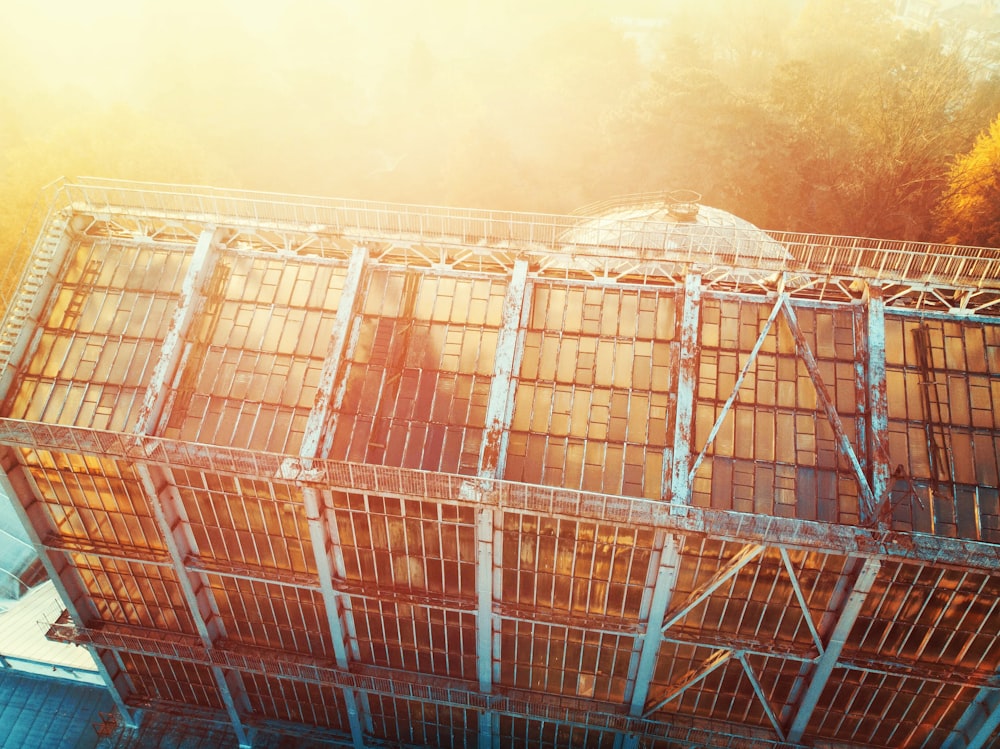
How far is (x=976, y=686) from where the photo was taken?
21062 mm

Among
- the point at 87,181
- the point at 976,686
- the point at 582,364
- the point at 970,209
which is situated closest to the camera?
the point at 976,686

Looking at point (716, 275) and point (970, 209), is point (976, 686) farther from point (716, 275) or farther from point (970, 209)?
point (970, 209)

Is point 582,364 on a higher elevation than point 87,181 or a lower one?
lower

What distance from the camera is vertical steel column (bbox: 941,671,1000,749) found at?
2164 centimetres

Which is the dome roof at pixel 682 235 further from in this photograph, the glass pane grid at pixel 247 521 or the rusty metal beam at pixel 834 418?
the glass pane grid at pixel 247 521

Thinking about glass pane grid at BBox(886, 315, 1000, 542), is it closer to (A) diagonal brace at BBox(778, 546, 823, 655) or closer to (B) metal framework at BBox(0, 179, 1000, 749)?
(B) metal framework at BBox(0, 179, 1000, 749)

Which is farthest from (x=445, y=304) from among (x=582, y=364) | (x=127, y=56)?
(x=127, y=56)

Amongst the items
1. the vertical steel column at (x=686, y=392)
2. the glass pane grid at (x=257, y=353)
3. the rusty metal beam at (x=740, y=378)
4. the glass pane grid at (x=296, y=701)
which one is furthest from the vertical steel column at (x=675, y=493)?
the glass pane grid at (x=296, y=701)

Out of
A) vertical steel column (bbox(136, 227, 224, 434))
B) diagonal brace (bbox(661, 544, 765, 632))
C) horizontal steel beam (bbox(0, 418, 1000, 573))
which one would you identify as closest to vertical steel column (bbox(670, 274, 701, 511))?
horizontal steel beam (bbox(0, 418, 1000, 573))

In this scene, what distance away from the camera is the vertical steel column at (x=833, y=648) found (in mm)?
19547

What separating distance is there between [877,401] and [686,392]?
658cm

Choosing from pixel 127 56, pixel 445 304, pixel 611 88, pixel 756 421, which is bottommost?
pixel 756 421

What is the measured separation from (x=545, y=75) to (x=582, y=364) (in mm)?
62424

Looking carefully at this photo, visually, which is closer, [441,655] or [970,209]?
[441,655]
